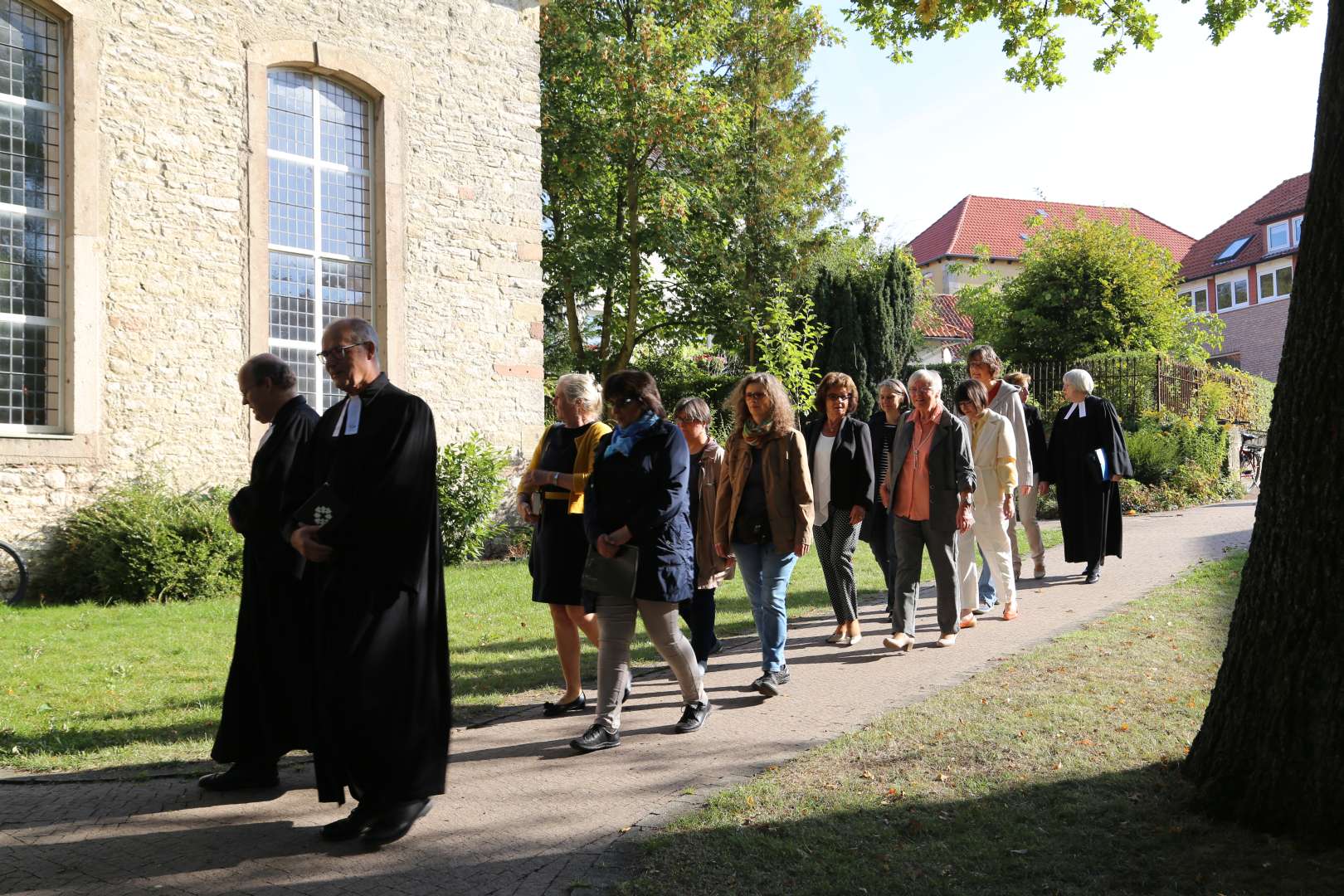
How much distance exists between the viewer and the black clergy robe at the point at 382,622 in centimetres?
422

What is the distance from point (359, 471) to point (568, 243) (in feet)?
65.9

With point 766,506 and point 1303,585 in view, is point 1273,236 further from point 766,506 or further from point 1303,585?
point 1303,585

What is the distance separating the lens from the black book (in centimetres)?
429

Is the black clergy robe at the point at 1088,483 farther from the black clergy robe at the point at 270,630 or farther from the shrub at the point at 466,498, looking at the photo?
the black clergy robe at the point at 270,630

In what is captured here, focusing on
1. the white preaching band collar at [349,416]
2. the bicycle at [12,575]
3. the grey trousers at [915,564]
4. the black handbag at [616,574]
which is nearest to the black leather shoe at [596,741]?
the black handbag at [616,574]

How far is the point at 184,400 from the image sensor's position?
1216cm

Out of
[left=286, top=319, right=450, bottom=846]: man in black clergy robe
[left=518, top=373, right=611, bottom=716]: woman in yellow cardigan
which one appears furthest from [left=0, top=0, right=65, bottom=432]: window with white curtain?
[left=286, top=319, right=450, bottom=846]: man in black clergy robe

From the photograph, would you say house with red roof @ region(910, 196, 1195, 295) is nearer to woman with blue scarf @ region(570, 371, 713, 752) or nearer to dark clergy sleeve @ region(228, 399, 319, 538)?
woman with blue scarf @ region(570, 371, 713, 752)

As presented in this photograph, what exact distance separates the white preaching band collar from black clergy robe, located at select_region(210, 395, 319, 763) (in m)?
0.35

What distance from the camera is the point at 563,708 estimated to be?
6.32 m

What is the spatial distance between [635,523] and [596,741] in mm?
1118

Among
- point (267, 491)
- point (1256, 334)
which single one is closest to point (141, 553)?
point (267, 491)

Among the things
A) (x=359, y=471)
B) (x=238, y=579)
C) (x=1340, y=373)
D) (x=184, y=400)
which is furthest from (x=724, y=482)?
(x=184, y=400)

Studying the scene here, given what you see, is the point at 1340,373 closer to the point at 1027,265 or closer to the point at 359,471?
the point at 359,471
